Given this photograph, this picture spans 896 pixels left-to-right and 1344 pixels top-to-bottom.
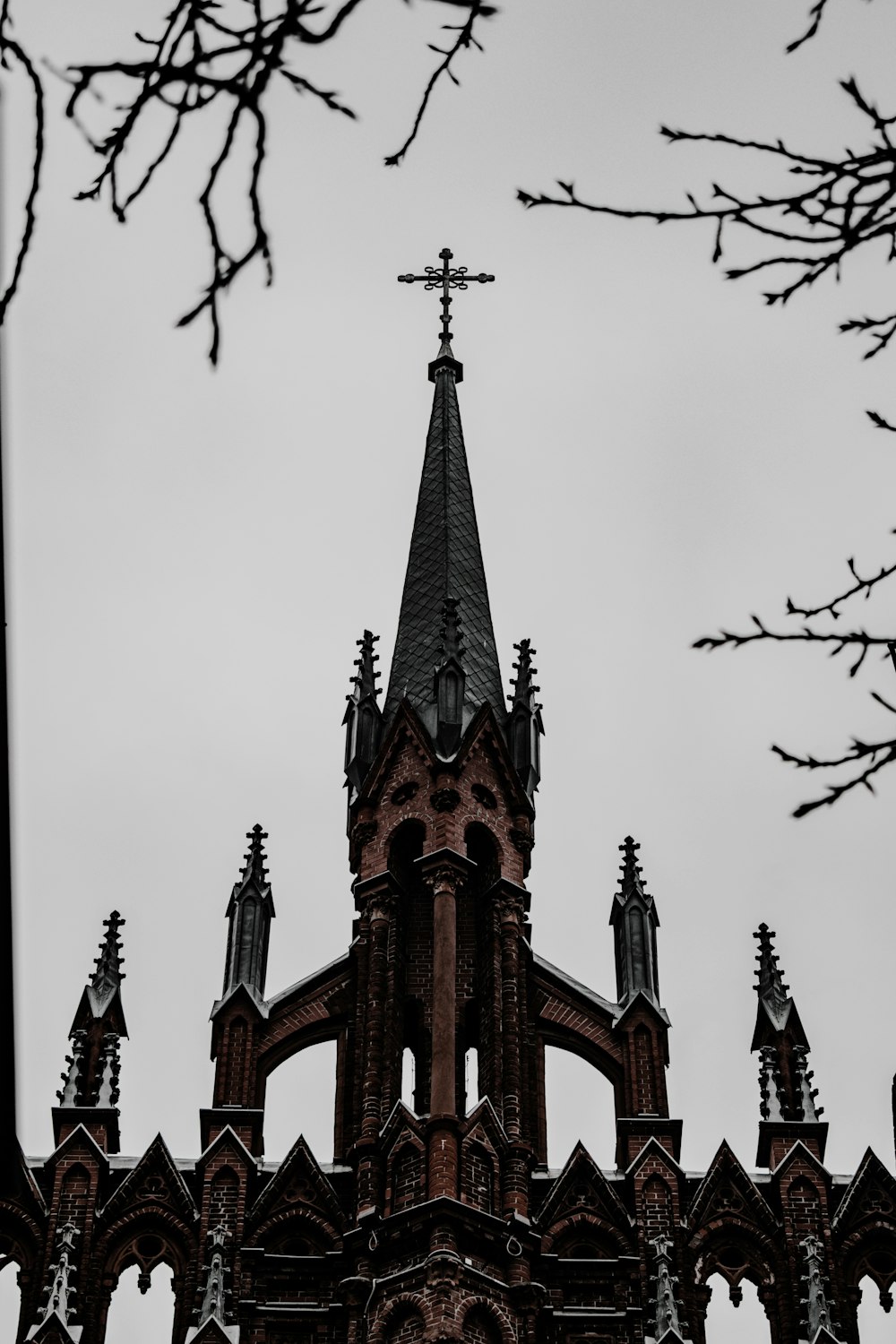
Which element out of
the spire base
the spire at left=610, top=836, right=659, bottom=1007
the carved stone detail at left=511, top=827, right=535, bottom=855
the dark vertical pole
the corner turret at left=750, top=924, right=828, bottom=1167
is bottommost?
the dark vertical pole

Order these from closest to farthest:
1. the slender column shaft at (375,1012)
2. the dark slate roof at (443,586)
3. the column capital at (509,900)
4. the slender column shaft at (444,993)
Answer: the slender column shaft at (444,993) < the slender column shaft at (375,1012) < the column capital at (509,900) < the dark slate roof at (443,586)

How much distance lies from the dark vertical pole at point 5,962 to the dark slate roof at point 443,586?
18193 mm

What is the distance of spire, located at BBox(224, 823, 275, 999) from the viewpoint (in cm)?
2772

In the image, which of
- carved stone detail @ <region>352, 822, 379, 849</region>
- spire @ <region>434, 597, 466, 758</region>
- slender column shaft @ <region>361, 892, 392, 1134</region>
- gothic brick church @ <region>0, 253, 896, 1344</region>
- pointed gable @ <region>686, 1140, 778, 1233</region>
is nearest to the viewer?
gothic brick church @ <region>0, 253, 896, 1344</region>

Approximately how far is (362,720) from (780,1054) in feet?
24.5

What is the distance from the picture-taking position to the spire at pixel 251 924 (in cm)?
2772

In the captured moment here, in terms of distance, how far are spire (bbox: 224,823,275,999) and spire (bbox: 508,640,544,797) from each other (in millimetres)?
3534

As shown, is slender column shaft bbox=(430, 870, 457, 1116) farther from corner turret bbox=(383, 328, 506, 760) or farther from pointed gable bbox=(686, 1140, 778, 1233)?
pointed gable bbox=(686, 1140, 778, 1233)

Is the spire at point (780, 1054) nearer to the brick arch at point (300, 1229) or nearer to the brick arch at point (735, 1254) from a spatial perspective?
the brick arch at point (735, 1254)

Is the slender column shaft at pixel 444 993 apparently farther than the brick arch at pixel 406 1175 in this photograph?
Yes

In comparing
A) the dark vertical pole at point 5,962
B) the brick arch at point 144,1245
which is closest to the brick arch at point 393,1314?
the brick arch at point 144,1245

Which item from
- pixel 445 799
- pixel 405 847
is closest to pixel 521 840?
pixel 445 799

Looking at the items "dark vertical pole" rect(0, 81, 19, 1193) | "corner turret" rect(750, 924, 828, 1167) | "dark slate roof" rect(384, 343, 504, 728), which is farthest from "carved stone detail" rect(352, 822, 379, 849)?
"dark vertical pole" rect(0, 81, 19, 1193)

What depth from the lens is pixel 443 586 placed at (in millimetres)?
33031
